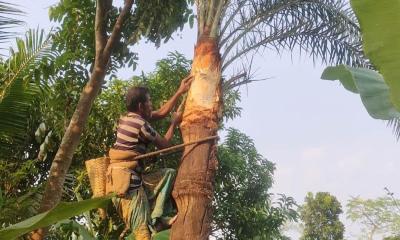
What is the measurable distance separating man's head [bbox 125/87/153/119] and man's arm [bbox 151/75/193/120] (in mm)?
90

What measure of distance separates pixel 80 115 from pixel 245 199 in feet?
11.0

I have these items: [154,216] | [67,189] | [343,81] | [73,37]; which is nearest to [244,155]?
[67,189]

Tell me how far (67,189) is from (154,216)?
2670mm

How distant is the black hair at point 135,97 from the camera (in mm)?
3756

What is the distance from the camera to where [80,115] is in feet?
14.9

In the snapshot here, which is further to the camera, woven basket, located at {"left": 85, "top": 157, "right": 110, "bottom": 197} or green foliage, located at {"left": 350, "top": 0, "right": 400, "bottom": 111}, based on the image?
woven basket, located at {"left": 85, "top": 157, "right": 110, "bottom": 197}

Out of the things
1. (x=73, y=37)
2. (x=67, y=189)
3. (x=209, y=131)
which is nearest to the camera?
(x=209, y=131)

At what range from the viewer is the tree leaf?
6.09 feet

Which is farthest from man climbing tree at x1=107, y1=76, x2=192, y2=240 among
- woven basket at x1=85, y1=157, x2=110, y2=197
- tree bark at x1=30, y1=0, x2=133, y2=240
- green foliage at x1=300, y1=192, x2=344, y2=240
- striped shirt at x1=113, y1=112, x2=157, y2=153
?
green foliage at x1=300, y1=192, x2=344, y2=240

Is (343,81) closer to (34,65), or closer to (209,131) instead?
(209,131)

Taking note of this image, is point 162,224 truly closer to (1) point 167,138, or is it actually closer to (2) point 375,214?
(1) point 167,138

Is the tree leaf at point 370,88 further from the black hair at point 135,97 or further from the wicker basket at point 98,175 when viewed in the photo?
the wicker basket at point 98,175

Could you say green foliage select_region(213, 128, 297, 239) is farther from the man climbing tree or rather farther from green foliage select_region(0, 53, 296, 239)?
the man climbing tree

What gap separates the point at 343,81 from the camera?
217 centimetres
